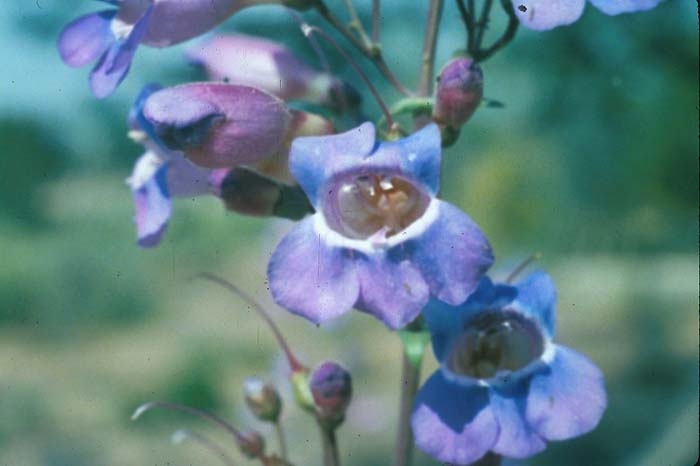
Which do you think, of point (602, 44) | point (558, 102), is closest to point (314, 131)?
point (602, 44)

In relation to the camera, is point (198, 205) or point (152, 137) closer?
point (152, 137)

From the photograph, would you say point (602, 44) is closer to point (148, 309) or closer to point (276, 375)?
point (276, 375)

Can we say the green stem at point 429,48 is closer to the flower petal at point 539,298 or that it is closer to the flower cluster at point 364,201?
the flower cluster at point 364,201

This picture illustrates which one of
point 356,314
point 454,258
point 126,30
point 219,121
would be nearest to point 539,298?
point 454,258

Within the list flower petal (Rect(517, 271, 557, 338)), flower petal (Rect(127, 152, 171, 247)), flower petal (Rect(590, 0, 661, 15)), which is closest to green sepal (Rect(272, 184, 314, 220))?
flower petal (Rect(127, 152, 171, 247))

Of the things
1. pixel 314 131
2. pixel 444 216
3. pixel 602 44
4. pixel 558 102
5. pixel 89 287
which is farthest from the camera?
pixel 89 287

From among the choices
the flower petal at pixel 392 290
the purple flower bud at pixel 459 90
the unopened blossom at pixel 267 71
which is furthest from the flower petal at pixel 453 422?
the unopened blossom at pixel 267 71

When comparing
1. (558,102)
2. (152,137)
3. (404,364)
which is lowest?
(558,102)
